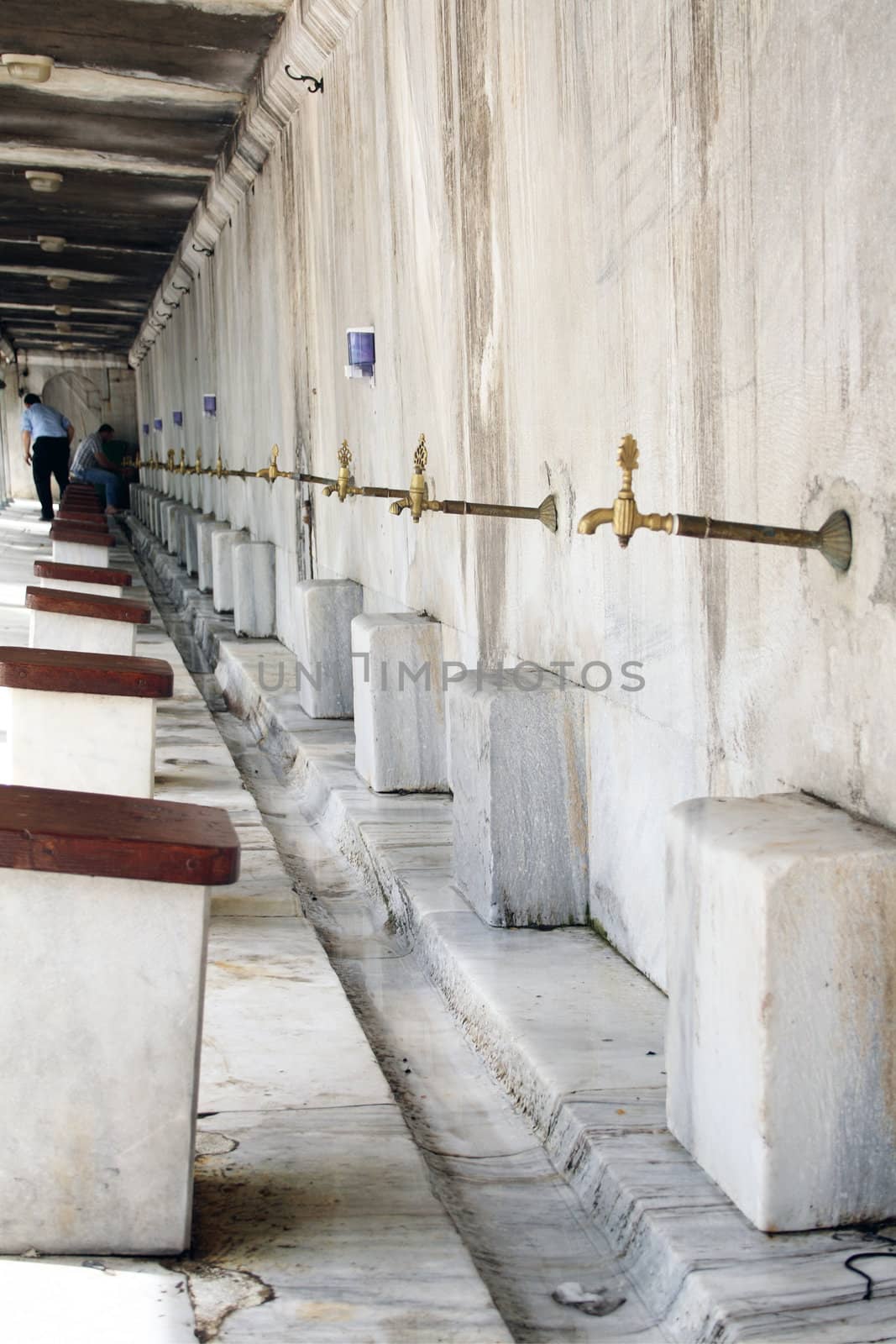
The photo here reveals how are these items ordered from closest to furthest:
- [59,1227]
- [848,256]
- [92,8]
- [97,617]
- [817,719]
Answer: [59,1227] < [848,256] < [817,719] < [97,617] < [92,8]

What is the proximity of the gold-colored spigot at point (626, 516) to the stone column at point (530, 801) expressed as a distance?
4.49ft

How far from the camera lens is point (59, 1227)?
2.42 m

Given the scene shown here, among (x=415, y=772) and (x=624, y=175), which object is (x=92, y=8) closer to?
(x=415, y=772)

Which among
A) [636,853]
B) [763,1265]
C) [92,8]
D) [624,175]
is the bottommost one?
[763,1265]

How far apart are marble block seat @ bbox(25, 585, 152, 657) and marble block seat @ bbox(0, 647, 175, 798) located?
1277 millimetres

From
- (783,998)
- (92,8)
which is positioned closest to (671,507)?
(783,998)

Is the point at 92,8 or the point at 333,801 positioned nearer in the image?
the point at 333,801

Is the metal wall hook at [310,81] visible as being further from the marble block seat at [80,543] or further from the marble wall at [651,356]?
the marble block seat at [80,543]

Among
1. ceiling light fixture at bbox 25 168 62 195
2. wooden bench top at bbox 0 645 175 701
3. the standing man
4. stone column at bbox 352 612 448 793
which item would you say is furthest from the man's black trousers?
wooden bench top at bbox 0 645 175 701

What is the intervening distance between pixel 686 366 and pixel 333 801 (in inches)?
129

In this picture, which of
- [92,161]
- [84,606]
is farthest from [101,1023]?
[92,161]

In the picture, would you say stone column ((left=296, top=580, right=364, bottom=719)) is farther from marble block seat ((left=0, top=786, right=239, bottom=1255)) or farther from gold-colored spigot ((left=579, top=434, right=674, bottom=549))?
marble block seat ((left=0, top=786, right=239, bottom=1255))

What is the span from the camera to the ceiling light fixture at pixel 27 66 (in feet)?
31.3

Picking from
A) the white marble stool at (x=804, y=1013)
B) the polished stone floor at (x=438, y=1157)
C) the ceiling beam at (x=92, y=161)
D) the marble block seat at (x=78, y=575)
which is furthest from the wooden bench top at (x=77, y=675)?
the ceiling beam at (x=92, y=161)
